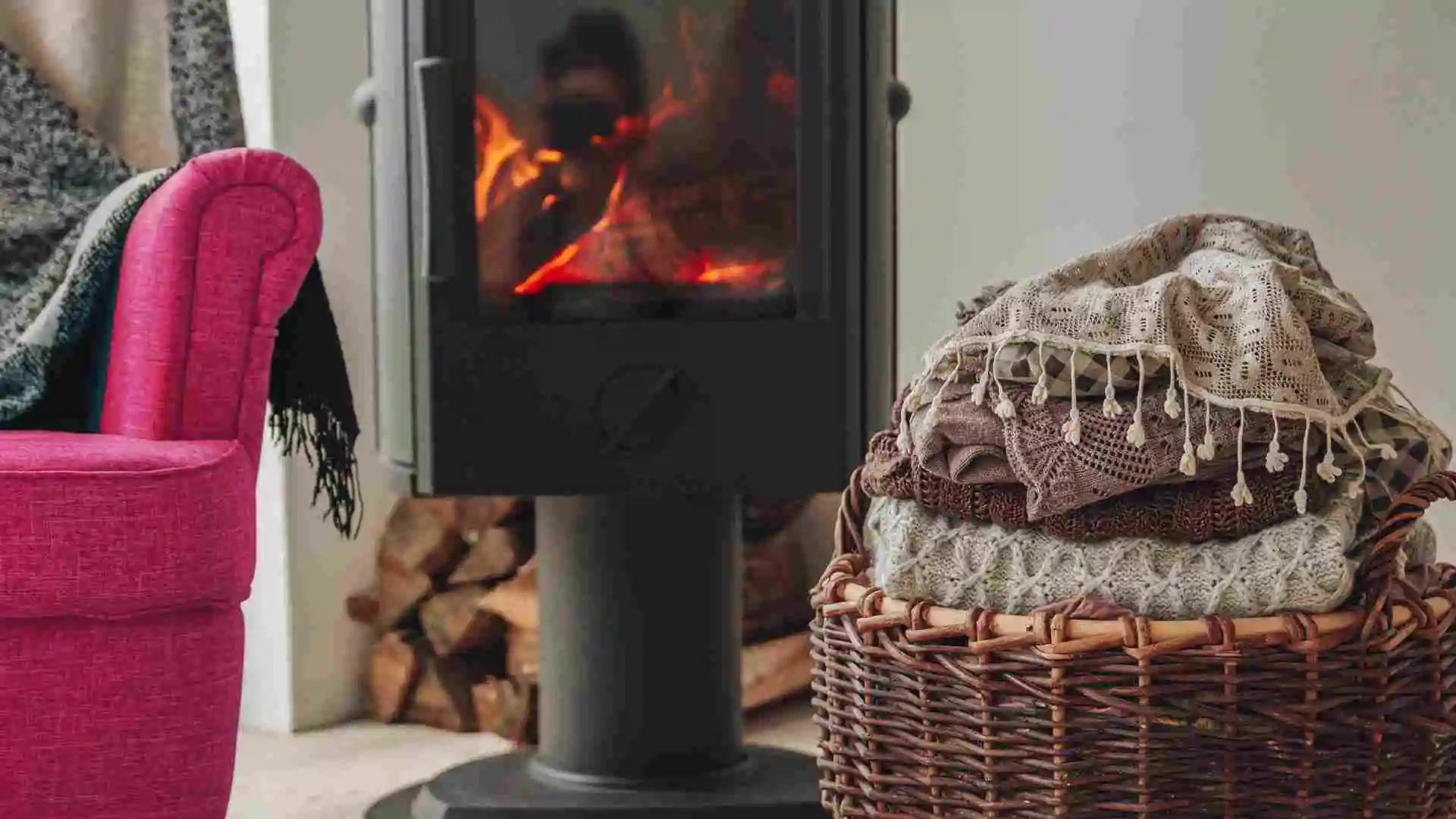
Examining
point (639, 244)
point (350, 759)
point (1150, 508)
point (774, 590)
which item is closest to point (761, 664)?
point (774, 590)

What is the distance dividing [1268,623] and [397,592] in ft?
5.08

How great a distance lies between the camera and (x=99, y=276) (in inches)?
65.4

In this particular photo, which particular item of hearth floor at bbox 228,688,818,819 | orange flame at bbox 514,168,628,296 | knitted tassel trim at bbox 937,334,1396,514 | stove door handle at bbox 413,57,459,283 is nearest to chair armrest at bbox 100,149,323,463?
stove door handle at bbox 413,57,459,283

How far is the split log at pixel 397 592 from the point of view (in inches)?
89.8

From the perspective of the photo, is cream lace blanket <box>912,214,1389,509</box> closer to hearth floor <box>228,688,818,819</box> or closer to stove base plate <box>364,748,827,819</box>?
stove base plate <box>364,748,827,819</box>

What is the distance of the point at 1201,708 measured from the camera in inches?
37.6

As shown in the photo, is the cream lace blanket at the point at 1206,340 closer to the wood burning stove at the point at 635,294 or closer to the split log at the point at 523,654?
the wood burning stove at the point at 635,294

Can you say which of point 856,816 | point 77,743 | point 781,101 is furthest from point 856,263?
point 77,743

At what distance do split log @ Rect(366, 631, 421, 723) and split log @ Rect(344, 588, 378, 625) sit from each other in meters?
0.04

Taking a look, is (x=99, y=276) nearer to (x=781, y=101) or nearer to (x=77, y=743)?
(x=77, y=743)

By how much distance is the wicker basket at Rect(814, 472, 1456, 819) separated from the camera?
96cm

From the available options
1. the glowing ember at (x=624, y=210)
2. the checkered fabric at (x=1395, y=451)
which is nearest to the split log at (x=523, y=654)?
the glowing ember at (x=624, y=210)

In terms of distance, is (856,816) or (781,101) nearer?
(856,816)

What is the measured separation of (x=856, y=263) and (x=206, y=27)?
2.84 ft
